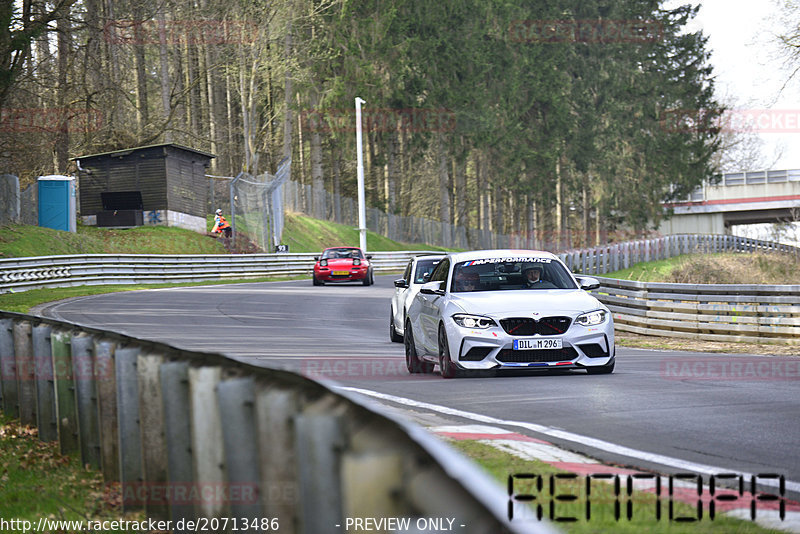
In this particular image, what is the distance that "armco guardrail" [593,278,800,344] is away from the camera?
784 inches

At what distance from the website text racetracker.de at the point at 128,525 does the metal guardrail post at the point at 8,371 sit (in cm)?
342

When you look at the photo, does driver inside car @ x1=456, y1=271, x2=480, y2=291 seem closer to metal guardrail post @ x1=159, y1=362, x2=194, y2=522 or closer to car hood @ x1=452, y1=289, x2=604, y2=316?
car hood @ x1=452, y1=289, x2=604, y2=316

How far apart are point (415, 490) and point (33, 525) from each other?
390 cm

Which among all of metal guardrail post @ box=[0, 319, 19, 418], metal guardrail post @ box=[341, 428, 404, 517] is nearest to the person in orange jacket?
metal guardrail post @ box=[0, 319, 19, 418]

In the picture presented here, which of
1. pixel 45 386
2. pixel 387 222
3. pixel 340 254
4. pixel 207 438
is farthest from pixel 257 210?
pixel 207 438

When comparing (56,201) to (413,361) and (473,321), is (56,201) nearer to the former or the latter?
(413,361)

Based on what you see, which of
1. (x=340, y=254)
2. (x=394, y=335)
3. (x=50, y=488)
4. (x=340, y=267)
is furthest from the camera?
(x=340, y=254)

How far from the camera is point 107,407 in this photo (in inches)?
271

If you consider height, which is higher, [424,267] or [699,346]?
[424,267]

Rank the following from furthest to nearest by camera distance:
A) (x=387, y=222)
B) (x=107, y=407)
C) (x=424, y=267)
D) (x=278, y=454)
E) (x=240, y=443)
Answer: (x=387, y=222) → (x=424, y=267) → (x=107, y=407) → (x=240, y=443) → (x=278, y=454)

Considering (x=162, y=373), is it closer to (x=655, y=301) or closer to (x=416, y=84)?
(x=655, y=301)

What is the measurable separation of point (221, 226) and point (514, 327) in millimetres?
40339

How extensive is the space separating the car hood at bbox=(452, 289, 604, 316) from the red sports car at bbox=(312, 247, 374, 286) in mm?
27109

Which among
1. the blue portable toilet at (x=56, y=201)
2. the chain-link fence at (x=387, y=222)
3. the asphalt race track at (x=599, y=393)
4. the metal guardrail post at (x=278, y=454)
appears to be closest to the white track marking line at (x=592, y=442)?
the asphalt race track at (x=599, y=393)
